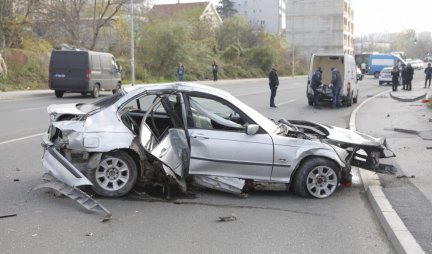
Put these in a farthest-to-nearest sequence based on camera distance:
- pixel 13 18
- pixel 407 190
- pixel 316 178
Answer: pixel 13 18, pixel 407 190, pixel 316 178

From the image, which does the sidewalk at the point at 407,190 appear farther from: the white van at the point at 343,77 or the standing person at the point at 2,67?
the standing person at the point at 2,67

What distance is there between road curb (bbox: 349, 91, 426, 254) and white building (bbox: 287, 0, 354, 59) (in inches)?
4110

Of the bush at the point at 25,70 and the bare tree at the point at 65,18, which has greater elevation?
the bare tree at the point at 65,18

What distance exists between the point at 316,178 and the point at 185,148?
178cm

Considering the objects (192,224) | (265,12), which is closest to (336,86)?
(192,224)

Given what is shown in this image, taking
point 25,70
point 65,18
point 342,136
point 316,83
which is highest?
point 65,18

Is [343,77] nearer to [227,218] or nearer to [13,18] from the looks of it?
[227,218]

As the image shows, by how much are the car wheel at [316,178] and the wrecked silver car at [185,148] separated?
0.01 metres

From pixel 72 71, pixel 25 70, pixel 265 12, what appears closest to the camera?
pixel 72 71

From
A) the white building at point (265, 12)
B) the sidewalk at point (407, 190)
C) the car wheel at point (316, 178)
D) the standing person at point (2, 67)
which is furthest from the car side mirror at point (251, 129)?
the white building at point (265, 12)

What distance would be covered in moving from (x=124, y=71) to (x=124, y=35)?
718 cm

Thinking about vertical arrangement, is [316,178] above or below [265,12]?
below

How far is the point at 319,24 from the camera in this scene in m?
113

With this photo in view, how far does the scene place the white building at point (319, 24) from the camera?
365ft
